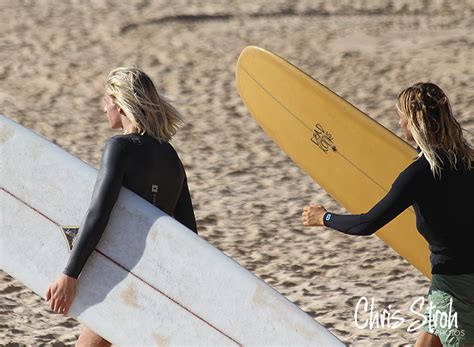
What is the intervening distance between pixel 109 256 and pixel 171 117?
523 mm

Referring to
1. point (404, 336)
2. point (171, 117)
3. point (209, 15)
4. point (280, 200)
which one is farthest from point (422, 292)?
point (209, 15)

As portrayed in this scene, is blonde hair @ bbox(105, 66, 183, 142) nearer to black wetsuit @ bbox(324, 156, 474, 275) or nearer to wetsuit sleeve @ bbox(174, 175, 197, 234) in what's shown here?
wetsuit sleeve @ bbox(174, 175, 197, 234)

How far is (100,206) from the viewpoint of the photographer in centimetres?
356

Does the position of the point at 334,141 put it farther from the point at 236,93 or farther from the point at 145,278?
the point at 236,93

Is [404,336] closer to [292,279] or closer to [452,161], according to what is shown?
[292,279]

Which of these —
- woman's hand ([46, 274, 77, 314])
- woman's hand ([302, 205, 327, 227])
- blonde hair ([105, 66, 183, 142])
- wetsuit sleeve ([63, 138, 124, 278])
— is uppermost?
blonde hair ([105, 66, 183, 142])

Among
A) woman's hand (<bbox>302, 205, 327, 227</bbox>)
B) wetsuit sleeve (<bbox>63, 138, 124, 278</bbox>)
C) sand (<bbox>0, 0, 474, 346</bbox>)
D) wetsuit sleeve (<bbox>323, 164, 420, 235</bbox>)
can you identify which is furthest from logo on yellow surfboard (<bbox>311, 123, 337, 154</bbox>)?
wetsuit sleeve (<bbox>63, 138, 124, 278</bbox>)

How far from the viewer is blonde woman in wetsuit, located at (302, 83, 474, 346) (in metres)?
3.56

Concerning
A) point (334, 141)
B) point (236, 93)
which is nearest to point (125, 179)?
point (334, 141)

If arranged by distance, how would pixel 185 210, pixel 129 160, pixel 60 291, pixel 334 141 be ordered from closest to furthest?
1. pixel 129 160
2. pixel 60 291
3. pixel 185 210
4. pixel 334 141

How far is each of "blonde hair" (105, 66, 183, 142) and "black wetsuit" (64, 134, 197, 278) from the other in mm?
41

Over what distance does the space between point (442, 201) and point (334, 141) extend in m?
2.34

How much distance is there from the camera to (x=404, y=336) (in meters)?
5.25

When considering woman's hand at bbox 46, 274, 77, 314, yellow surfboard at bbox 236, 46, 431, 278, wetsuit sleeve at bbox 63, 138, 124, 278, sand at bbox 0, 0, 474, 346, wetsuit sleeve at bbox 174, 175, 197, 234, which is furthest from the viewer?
sand at bbox 0, 0, 474, 346
